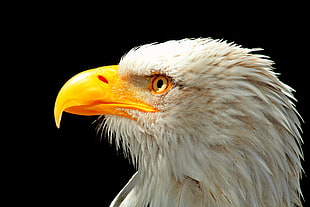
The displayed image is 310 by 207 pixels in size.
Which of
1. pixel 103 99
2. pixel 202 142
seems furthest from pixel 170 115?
pixel 103 99

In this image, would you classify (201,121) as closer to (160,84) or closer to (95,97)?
(160,84)

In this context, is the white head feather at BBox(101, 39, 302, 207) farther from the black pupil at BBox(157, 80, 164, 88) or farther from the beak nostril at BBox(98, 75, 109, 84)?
the beak nostril at BBox(98, 75, 109, 84)

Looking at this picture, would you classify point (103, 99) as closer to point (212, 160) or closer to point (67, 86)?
point (67, 86)

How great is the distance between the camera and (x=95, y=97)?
3566 millimetres

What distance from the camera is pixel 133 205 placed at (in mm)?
3631

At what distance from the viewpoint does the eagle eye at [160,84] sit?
3457mm

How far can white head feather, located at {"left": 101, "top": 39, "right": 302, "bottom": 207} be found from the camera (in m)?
3.31

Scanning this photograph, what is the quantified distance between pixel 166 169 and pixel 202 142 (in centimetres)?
34

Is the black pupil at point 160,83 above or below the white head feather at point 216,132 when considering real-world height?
above

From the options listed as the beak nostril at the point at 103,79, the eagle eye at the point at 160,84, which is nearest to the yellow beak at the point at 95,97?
the beak nostril at the point at 103,79

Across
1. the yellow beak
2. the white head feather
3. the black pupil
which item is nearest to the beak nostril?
the yellow beak

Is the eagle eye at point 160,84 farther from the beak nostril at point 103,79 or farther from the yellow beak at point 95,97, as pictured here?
the beak nostril at point 103,79

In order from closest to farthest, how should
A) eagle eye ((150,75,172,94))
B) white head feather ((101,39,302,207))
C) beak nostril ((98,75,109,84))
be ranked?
white head feather ((101,39,302,207)) → eagle eye ((150,75,172,94)) → beak nostril ((98,75,109,84))

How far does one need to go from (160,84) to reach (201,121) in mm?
426
